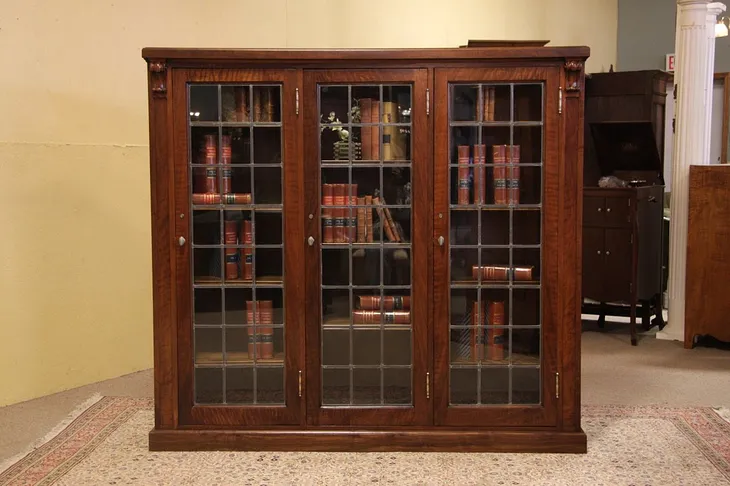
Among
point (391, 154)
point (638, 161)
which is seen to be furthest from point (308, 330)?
point (638, 161)

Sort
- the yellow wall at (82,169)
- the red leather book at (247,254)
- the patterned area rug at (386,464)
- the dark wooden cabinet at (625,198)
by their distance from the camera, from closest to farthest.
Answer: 1. the patterned area rug at (386,464)
2. the red leather book at (247,254)
3. the yellow wall at (82,169)
4. the dark wooden cabinet at (625,198)

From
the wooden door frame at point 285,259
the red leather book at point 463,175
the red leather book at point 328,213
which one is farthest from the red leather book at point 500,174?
the wooden door frame at point 285,259

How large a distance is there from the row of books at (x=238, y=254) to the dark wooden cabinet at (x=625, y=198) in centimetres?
320

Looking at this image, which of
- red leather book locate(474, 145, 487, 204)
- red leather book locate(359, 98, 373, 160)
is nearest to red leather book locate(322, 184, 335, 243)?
red leather book locate(359, 98, 373, 160)

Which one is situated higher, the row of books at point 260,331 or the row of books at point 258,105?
the row of books at point 258,105

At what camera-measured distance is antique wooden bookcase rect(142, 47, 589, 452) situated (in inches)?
159

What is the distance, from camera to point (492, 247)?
4129 mm

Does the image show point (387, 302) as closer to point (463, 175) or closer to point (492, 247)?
point (492, 247)

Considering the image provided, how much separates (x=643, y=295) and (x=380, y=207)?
3.34m

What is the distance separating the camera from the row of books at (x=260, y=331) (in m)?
4.18

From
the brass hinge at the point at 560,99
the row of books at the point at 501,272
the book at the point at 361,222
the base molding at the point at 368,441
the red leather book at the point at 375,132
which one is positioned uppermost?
the brass hinge at the point at 560,99

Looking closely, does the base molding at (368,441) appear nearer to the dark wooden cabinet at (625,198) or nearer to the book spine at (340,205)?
the book spine at (340,205)

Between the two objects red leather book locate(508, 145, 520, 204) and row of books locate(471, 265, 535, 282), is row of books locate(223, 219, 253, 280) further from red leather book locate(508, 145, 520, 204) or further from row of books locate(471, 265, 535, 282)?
red leather book locate(508, 145, 520, 204)

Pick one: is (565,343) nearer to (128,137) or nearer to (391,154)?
(391,154)
